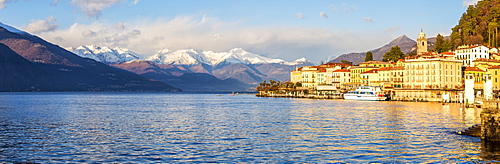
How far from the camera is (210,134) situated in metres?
51.9

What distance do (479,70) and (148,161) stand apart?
14083 cm

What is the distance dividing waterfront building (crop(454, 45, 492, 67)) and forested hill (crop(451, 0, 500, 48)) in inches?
561

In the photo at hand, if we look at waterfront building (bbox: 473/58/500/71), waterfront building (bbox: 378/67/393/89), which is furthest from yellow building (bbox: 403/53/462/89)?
waterfront building (bbox: 378/67/393/89)

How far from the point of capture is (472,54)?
559ft

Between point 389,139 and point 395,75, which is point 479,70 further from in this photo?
point 389,139

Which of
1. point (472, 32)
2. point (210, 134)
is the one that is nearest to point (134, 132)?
point (210, 134)

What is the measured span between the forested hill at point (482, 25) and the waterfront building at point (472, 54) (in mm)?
14243


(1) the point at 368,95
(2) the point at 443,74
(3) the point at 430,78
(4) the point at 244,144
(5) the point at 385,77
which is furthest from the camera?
(5) the point at 385,77

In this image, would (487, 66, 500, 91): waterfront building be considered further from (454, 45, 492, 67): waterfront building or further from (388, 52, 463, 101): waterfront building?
(454, 45, 492, 67): waterfront building

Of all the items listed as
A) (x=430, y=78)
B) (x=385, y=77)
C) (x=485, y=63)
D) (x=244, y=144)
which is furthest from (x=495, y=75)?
(x=244, y=144)

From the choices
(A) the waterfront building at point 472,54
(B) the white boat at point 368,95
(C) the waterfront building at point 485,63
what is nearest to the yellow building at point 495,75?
(C) the waterfront building at point 485,63

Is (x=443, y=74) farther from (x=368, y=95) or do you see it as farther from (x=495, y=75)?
(x=368, y=95)

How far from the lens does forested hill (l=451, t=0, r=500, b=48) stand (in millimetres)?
183875

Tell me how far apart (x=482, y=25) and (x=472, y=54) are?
87.4 feet
